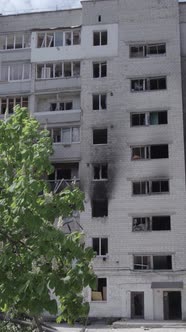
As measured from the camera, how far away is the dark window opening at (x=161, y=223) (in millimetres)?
36250

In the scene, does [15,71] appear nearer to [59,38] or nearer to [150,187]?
[59,38]

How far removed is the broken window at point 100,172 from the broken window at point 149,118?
3934 millimetres

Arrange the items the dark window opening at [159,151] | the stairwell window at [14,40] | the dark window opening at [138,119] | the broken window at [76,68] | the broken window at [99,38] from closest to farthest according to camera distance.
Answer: the dark window opening at [159,151], the dark window opening at [138,119], the broken window at [99,38], the broken window at [76,68], the stairwell window at [14,40]

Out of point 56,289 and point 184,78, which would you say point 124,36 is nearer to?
point 184,78

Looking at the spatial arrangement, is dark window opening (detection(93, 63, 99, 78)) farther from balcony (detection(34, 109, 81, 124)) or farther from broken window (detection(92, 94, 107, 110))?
balcony (detection(34, 109, 81, 124))

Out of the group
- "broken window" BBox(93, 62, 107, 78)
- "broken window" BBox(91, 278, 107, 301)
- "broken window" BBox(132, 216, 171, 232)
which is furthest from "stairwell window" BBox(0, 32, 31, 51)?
"broken window" BBox(91, 278, 107, 301)

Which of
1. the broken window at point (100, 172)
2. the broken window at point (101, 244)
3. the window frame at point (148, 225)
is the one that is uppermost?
the broken window at point (100, 172)

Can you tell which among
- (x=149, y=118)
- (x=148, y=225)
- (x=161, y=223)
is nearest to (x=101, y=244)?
(x=148, y=225)

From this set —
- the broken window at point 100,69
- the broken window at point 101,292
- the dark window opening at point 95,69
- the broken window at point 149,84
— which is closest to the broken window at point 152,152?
the broken window at point 149,84

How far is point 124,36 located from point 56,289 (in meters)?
34.9

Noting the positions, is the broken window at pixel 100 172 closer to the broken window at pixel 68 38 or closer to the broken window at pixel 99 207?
the broken window at pixel 99 207

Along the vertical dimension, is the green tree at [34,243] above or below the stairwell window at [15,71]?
below

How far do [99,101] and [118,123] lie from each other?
2506 mm

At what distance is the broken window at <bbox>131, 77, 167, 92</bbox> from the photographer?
39188mm
